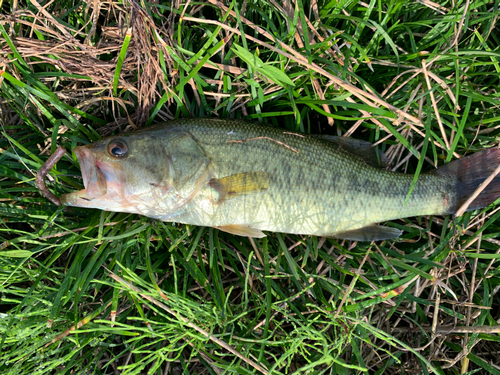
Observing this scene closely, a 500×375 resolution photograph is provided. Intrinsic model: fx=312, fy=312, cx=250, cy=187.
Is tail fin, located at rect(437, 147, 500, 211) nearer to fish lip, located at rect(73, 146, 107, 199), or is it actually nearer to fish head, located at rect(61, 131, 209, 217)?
fish head, located at rect(61, 131, 209, 217)

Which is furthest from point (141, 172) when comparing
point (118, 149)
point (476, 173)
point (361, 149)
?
point (476, 173)

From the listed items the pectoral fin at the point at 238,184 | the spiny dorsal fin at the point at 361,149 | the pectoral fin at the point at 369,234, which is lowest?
the pectoral fin at the point at 369,234

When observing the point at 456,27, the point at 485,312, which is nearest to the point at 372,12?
the point at 456,27

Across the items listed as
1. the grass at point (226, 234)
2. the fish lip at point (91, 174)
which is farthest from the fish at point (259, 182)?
the grass at point (226, 234)

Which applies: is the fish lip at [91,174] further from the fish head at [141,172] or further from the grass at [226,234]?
the grass at [226,234]

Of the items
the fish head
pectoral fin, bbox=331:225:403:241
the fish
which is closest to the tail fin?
the fish

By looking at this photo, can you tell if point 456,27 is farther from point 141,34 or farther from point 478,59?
point 141,34

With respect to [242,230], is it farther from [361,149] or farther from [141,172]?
[361,149]
